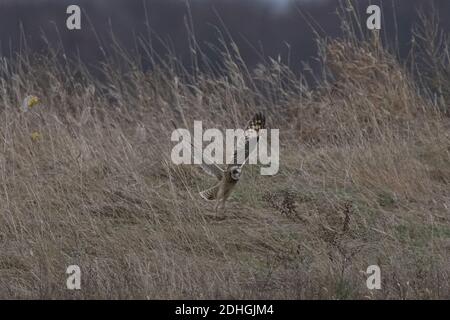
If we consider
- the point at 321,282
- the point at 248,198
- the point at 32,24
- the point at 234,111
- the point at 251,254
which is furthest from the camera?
the point at 32,24

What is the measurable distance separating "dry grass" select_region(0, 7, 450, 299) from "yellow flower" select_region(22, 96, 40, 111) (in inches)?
5.3

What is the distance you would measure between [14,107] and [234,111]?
1.81 m

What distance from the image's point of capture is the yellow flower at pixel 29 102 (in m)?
8.20

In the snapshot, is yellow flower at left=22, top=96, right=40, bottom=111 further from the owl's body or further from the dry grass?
the owl's body

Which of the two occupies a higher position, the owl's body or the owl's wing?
the owl's wing

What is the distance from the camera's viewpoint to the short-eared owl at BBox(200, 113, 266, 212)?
6641 mm

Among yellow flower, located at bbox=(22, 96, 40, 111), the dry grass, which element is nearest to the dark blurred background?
the dry grass

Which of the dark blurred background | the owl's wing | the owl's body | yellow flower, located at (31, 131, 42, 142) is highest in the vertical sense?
the dark blurred background

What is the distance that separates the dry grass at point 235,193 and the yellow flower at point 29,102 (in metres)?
0.13

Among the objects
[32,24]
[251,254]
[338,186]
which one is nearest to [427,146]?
[338,186]

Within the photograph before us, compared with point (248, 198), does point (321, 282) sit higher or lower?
lower

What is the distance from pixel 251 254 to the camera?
6535 mm

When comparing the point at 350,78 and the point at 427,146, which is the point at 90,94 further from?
the point at 427,146

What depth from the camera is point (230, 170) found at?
6.60 metres
